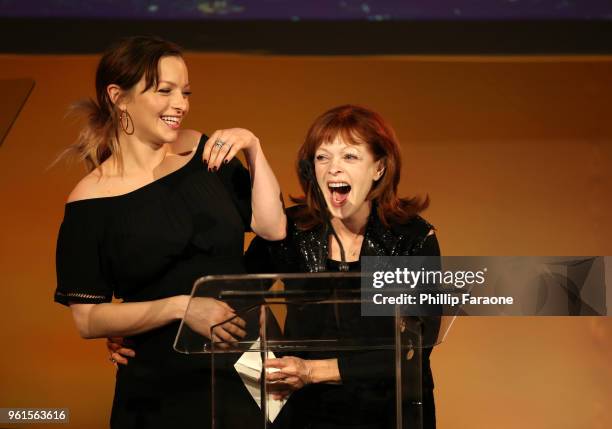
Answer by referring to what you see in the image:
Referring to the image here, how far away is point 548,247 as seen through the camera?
12.2 feet

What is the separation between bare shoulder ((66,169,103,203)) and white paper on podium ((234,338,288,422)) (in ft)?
2.33

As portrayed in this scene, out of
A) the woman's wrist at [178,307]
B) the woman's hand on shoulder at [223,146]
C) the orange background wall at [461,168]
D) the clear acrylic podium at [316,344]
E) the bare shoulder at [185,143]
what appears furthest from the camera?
the orange background wall at [461,168]

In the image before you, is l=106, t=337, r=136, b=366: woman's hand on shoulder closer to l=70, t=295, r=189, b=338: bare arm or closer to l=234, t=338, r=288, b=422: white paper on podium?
l=70, t=295, r=189, b=338: bare arm

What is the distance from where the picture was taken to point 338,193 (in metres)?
2.35

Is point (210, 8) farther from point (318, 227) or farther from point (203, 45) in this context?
point (318, 227)

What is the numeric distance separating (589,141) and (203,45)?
1586 mm

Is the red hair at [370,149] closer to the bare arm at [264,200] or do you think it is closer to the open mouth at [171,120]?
the bare arm at [264,200]

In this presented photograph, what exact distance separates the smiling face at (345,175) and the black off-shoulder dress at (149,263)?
246 millimetres

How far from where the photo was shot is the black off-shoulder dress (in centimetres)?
220

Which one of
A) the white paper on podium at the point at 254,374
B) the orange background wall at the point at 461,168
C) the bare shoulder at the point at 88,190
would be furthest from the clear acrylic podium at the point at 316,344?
the orange background wall at the point at 461,168

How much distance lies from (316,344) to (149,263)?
63cm

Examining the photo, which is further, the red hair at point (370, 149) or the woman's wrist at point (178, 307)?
the red hair at point (370, 149)

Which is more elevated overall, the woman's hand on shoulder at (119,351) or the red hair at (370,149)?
the red hair at (370,149)

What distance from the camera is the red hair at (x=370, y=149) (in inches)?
91.4
